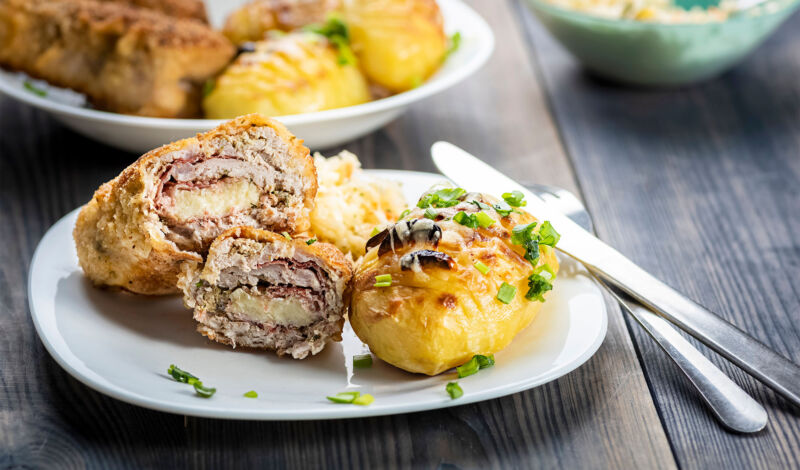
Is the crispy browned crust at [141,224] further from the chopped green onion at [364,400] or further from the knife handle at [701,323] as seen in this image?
the knife handle at [701,323]

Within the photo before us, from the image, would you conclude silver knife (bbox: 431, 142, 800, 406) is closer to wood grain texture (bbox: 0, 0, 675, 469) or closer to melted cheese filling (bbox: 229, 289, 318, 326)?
wood grain texture (bbox: 0, 0, 675, 469)

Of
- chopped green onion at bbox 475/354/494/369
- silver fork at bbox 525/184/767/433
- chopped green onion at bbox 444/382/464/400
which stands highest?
chopped green onion at bbox 444/382/464/400

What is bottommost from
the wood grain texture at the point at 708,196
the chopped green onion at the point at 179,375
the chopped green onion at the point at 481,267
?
the wood grain texture at the point at 708,196

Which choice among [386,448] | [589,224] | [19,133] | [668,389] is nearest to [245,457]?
[386,448]

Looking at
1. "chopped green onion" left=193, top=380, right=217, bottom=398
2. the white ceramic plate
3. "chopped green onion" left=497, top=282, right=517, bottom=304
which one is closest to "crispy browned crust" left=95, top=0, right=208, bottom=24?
the white ceramic plate

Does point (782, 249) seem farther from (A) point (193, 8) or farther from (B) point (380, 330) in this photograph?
(A) point (193, 8)

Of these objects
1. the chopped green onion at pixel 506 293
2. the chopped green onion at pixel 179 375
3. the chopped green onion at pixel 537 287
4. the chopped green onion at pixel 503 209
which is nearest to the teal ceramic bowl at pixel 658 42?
the chopped green onion at pixel 503 209
